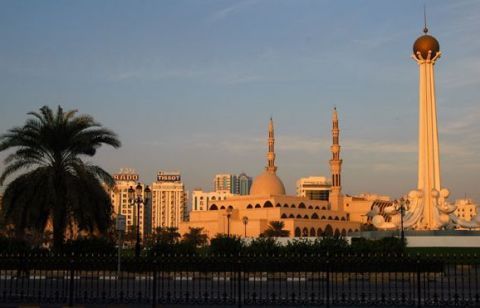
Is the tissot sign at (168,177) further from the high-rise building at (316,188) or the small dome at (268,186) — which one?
the small dome at (268,186)

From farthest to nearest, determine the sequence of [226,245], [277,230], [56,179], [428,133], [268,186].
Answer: [268,186]
[277,230]
[428,133]
[226,245]
[56,179]

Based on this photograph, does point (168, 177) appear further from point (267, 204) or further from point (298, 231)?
point (298, 231)

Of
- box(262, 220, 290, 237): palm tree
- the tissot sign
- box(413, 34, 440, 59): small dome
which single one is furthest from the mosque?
the tissot sign

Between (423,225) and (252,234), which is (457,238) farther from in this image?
(252,234)

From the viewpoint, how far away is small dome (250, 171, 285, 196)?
294ft

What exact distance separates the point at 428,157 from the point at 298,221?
33.6 metres

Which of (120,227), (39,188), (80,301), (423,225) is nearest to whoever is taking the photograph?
(80,301)

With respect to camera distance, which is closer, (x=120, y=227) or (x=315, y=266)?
(x=315, y=266)

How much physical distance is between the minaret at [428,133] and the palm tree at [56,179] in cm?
3278

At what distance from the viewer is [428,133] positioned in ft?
169

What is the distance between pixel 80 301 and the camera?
14727 millimetres

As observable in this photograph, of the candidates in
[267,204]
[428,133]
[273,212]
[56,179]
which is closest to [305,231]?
[273,212]

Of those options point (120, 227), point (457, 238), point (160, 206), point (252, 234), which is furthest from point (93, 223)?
point (160, 206)

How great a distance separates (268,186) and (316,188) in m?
60.3
